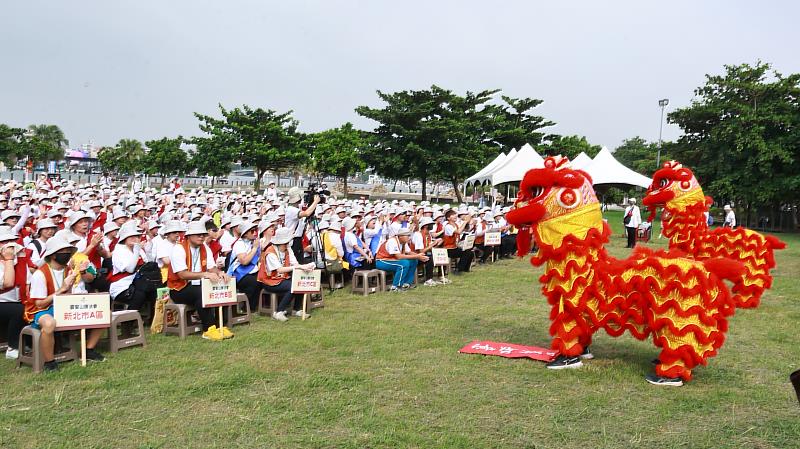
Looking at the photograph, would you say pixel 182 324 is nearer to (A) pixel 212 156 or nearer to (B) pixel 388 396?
(B) pixel 388 396

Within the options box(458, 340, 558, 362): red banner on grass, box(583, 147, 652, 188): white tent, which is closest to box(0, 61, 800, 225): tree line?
box(583, 147, 652, 188): white tent

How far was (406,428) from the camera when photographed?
4.28 metres

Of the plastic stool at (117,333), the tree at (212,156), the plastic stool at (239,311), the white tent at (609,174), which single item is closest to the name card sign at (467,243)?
the plastic stool at (239,311)

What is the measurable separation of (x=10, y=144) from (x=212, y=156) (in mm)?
22168

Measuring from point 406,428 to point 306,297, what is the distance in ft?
13.0

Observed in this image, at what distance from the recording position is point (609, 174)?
21109mm

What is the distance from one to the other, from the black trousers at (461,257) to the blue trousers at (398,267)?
1.89 metres

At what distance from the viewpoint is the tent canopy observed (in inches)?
822

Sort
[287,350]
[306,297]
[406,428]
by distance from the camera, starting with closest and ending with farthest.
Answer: [406,428] < [287,350] < [306,297]

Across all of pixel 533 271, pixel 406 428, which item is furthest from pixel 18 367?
pixel 533 271

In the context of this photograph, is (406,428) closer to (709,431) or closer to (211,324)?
(709,431)

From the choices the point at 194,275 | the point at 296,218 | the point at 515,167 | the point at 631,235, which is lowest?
the point at 194,275

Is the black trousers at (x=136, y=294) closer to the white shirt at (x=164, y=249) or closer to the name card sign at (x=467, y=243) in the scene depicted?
the white shirt at (x=164, y=249)

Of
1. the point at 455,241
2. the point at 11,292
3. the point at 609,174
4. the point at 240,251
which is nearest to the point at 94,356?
the point at 11,292
